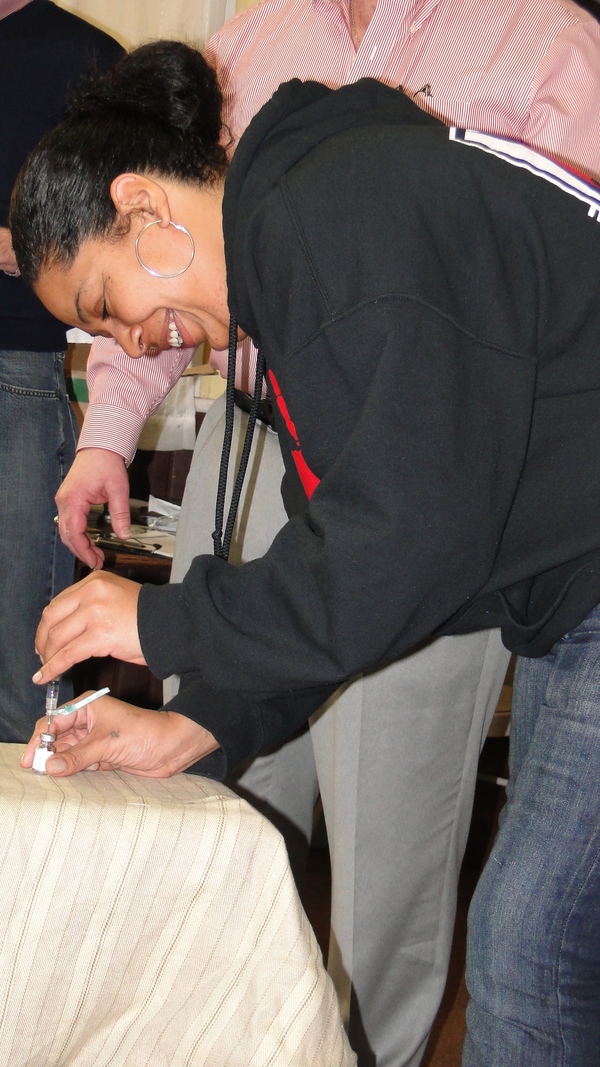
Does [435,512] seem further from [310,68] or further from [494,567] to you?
[310,68]

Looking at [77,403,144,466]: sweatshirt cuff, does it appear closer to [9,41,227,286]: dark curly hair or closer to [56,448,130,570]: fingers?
[56,448,130,570]: fingers

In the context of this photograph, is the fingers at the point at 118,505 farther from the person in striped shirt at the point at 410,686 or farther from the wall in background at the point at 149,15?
the wall in background at the point at 149,15

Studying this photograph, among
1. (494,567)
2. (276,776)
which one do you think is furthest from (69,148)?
(276,776)

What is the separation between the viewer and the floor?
149 centimetres

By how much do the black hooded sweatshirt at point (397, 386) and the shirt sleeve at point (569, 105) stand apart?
10.3 inches

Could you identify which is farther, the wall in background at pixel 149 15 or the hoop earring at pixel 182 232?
the wall in background at pixel 149 15

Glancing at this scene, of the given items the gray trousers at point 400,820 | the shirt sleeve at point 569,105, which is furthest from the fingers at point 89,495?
the shirt sleeve at point 569,105

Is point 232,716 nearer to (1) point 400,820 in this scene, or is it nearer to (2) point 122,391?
(1) point 400,820

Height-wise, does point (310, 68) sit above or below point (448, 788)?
above

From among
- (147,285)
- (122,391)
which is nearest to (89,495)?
(122,391)

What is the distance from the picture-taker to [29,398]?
1.50 m

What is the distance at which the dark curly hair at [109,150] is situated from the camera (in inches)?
33.5

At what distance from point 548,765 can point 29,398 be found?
1029 millimetres

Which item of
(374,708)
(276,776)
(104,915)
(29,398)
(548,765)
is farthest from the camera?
(29,398)
